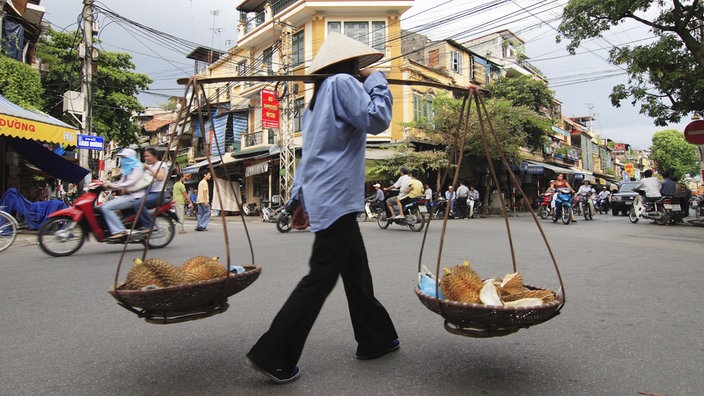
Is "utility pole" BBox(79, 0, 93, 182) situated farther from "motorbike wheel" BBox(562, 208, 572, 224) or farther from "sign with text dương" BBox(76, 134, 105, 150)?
"motorbike wheel" BBox(562, 208, 572, 224)

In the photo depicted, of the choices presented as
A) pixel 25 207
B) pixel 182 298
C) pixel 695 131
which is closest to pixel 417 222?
pixel 695 131

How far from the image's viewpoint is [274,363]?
6.51 ft

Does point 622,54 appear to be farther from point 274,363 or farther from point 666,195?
point 274,363

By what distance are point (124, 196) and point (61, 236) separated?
103 centimetres

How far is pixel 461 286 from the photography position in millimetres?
2066

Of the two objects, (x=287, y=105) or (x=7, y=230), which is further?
(x=287, y=105)

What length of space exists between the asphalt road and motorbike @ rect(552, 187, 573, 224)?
27.4 ft

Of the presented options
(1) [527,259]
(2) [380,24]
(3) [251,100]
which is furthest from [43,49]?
(1) [527,259]

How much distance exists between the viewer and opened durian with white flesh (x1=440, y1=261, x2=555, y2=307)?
2.01 m

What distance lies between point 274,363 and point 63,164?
12.5 m

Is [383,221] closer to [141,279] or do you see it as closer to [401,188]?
[401,188]

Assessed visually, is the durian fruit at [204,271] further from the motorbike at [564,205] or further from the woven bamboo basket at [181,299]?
the motorbike at [564,205]

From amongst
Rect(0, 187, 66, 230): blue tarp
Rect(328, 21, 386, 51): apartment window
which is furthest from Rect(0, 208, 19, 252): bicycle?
Rect(328, 21, 386, 51): apartment window

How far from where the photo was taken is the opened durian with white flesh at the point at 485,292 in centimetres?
201
